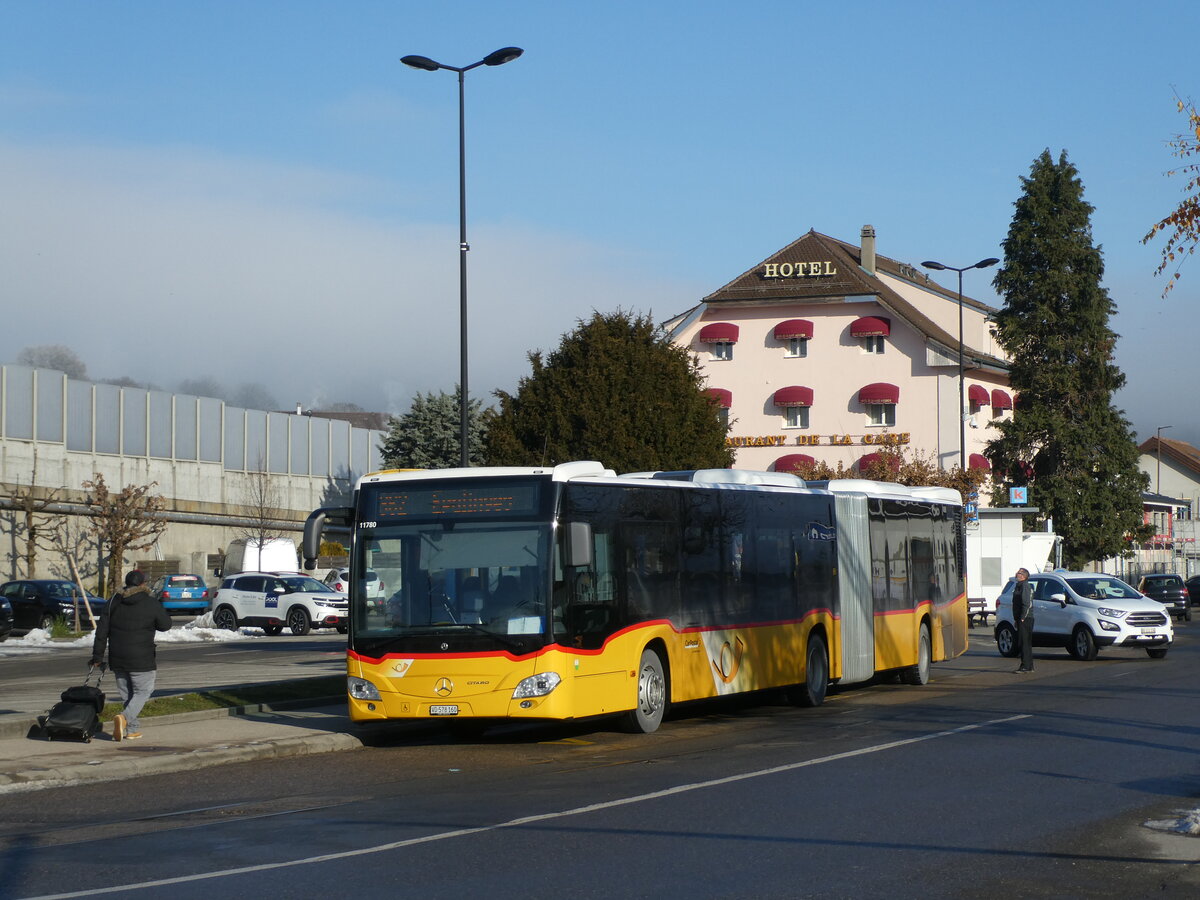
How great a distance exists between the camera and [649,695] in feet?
57.2

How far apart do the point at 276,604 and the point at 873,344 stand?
36.7m

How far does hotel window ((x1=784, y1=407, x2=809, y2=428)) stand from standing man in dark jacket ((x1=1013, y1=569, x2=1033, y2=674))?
44837 mm

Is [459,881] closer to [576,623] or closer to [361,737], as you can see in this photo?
[576,623]

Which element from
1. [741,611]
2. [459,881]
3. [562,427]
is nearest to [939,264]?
[562,427]

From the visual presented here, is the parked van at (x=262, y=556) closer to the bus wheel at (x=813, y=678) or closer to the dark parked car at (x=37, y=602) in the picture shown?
the dark parked car at (x=37, y=602)

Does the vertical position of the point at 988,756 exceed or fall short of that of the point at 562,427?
it falls short

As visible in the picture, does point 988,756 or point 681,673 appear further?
point 681,673

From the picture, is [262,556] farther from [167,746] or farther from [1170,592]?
[167,746]

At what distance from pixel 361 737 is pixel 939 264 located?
4121 cm

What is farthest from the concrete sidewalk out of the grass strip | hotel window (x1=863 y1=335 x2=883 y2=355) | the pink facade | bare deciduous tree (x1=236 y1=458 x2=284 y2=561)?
hotel window (x1=863 y1=335 x2=883 y2=355)

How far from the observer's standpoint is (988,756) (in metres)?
14.5

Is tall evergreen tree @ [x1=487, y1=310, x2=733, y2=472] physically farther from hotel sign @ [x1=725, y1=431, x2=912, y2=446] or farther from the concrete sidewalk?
hotel sign @ [x1=725, y1=431, x2=912, y2=446]

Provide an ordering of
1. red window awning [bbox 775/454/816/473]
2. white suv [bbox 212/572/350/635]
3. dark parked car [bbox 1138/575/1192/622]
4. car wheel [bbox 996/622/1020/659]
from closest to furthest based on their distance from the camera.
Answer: car wheel [bbox 996/622/1020/659], white suv [bbox 212/572/350/635], dark parked car [bbox 1138/575/1192/622], red window awning [bbox 775/454/816/473]

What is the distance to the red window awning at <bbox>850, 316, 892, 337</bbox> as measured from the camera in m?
72.1
